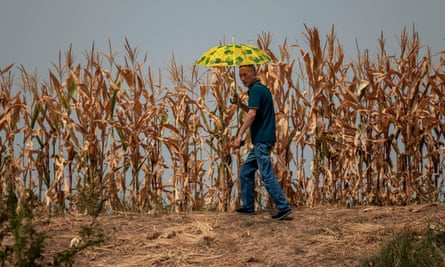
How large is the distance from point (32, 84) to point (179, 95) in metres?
2.24

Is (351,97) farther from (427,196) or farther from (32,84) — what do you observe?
(32,84)

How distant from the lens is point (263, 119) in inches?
309

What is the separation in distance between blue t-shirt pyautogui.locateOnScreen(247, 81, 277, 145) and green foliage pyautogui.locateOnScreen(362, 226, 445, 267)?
1.93 m

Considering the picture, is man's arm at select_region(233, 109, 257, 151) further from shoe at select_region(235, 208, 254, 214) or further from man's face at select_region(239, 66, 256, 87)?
shoe at select_region(235, 208, 254, 214)

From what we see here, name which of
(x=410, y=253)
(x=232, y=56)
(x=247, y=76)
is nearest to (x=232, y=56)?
(x=232, y=56)

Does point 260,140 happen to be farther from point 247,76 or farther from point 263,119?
point 247,76

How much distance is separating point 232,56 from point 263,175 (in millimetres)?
1461

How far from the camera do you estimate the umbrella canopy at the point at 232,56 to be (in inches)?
301

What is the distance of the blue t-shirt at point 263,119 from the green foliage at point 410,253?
193 centimetres

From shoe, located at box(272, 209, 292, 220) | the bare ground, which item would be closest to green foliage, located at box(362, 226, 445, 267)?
the bare ground

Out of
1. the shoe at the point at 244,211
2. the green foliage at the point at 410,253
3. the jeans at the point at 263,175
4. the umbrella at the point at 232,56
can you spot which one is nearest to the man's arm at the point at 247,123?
the jeans at the point at 263,175

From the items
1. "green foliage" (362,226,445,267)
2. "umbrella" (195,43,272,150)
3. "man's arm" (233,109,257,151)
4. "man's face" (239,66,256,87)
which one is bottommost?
"green foliage" (362,226,445,267)

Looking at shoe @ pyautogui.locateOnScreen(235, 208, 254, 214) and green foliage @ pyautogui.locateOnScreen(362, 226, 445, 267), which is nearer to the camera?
green foliage @ pyautogui.locateOnScreen(362, 226, 445, 267)

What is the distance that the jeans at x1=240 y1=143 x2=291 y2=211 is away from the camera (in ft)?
25.4
